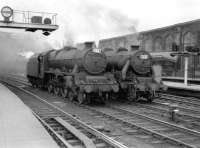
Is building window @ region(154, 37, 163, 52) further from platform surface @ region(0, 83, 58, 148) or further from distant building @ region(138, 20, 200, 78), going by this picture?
platform surface @ region(0, 83, 58, 148)

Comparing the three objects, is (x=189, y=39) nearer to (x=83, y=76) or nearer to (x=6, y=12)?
(x=6, y=12)

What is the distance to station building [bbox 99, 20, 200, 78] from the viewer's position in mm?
26445

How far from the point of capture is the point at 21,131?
735 centimetres

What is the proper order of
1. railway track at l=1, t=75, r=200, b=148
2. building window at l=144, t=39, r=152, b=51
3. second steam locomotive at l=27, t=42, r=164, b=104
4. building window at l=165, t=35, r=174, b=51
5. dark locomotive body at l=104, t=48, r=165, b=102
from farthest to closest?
1. building window at l=144, t=39, r=152, b=51
2. building window at l=165, t=35, r=174, b=51
3. dark locomotive body at l=104, t=48, r=165, b=102
4. second steam locomotive at l=27, t=42, r=164, b=104
5. railway track at l=1, t=75, r=200, b=148

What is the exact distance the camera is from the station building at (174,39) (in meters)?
26.4

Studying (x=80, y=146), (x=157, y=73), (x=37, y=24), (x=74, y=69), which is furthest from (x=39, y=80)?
(x=80, y=146)

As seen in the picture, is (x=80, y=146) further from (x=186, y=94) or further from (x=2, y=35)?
(x=2, y=35)

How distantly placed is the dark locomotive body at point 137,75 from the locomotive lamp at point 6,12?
7090 millimetres

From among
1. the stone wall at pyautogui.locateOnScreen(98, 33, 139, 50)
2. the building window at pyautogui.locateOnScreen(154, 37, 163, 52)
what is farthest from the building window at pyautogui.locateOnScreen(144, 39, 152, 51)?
the stone wall at pyautogui.locateOnScreen(98, 33, 139, 50)

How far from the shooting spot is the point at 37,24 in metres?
18.8

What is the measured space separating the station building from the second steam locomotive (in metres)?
9.52

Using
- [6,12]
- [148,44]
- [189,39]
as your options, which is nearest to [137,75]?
[6,12]

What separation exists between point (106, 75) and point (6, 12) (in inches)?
296

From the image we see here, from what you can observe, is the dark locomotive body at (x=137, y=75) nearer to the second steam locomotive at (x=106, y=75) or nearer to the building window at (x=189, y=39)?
the second steam locomotive at (x=106, y=75)
